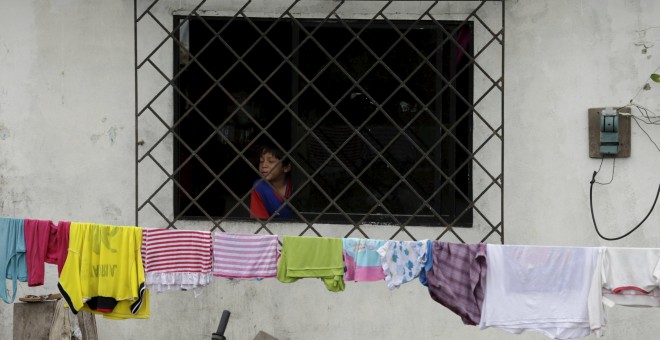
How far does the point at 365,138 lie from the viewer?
7.39 m

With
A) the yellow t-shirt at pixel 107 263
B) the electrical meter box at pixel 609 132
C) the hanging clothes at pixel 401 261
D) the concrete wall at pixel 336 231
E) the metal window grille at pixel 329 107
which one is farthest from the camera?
the metal window grille at pixel 329 107

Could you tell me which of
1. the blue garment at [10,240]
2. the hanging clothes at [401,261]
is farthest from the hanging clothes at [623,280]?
the blue garment at [10,240]

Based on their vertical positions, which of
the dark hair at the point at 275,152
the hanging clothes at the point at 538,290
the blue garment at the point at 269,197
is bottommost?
the hanging clothes at the point at 538,290

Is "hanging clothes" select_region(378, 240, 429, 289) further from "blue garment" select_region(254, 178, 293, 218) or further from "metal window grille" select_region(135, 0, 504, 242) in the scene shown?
"blue garment" select_region(254, 178, 293, 218)

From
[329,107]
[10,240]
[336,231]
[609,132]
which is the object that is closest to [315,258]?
[336,231]

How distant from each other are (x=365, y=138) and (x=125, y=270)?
2006 millimetres

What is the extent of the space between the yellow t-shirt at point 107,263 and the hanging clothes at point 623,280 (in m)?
2.89

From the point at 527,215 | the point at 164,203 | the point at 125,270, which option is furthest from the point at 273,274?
the point at 527,215

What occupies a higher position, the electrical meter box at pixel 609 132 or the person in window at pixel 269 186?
the electrical meter box at pixel 609 132

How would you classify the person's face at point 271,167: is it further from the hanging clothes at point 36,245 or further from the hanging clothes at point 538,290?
the hanging clothes at point 538,290

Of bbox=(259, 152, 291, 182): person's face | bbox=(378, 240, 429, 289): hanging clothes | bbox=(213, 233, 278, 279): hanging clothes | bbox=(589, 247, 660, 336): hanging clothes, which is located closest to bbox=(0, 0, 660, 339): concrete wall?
bbox=(259, 152, 291, 182): person's face

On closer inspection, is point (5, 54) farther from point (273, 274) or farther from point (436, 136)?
point (436, 136)

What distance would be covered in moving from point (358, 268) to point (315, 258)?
285mm

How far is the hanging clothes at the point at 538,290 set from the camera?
6.16m
